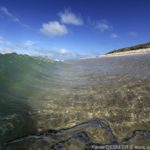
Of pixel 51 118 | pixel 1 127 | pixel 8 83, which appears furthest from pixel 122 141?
pixel 8 83

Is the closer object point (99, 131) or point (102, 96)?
point (99, 131)

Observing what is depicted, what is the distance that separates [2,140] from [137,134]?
11.1 ft

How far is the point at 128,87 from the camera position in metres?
10.3

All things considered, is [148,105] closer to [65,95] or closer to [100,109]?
[100,109]

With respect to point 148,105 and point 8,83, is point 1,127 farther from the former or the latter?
point 8,83

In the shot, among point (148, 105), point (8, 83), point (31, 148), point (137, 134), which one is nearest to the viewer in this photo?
point (31, 148)

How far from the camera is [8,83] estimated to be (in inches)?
469

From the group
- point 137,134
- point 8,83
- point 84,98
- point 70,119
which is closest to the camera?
point 137,134

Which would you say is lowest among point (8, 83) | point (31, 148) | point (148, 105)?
point (31, 148)

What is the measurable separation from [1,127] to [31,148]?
1.36 m

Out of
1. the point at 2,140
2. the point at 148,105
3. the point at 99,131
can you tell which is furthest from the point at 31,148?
the point at 148,105

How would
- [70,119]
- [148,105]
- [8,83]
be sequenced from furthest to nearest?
[8,83] < [148,105] < [70,119]

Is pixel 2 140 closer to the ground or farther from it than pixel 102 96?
closer to the ground

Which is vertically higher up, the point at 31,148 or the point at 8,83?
the point at 8,83
